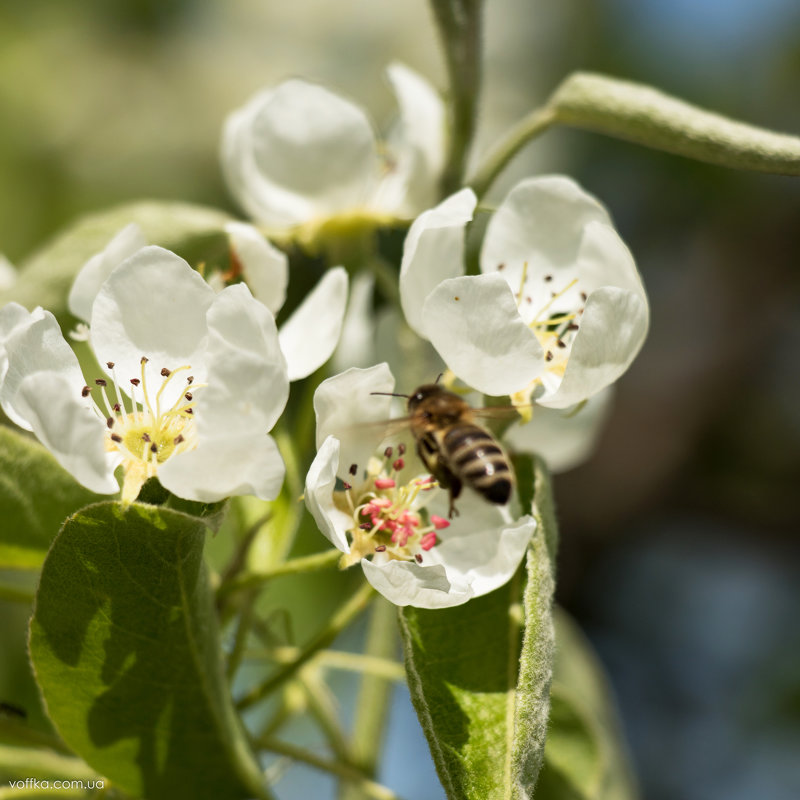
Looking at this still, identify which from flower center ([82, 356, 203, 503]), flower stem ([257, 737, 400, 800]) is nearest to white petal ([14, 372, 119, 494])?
flower center ([82, 356, 203, 503])

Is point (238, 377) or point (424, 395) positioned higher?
point (238, 377)

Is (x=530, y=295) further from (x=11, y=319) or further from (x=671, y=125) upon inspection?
(x=11, y=319)

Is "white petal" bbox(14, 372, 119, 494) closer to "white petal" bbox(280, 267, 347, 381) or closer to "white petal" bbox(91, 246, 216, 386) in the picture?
"white petal" bbox(91, 246, 216, 386)

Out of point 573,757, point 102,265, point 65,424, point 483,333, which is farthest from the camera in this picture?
point 573,757

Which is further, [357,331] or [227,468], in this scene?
[357,331]

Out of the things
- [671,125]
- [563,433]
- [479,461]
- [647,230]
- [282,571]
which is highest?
[671,125]

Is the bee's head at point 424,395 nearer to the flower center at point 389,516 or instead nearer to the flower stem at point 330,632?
the flower center at point 389,516

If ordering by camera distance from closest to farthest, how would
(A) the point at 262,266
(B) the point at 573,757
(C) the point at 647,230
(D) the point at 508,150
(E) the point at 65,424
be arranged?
(E) the point at 65,424
(A) the point at 262,266
(D) the point at 508,150
(B) the point at 573,757
(C) the point at 647,230

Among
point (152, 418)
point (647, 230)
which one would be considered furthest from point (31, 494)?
point (647, 230)
